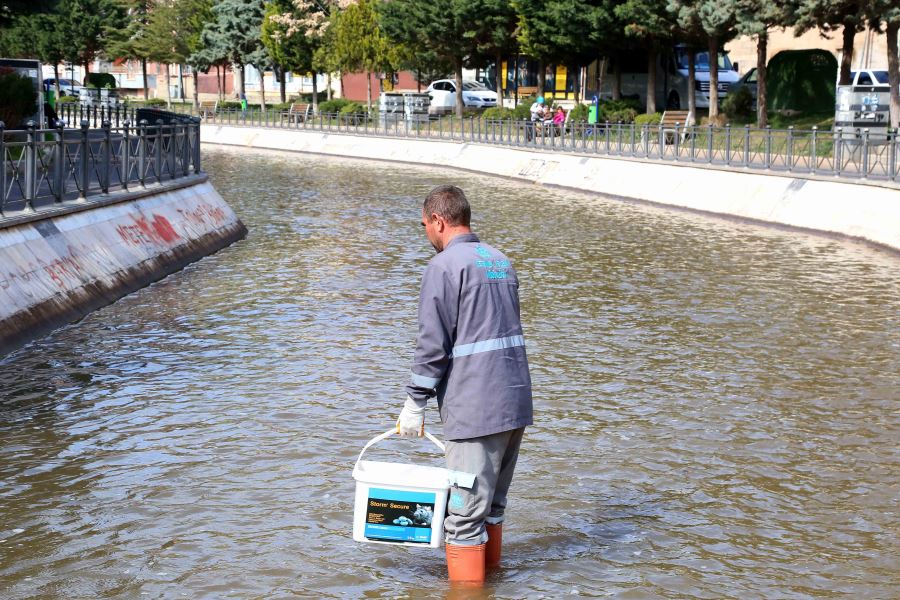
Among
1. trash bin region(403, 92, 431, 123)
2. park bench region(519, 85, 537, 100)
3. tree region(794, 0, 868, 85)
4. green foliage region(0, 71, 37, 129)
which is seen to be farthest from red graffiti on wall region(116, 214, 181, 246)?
park bench region(519, 85, 537, 100)

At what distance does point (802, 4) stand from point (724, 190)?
793 cm

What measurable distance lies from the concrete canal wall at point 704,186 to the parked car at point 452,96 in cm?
1219

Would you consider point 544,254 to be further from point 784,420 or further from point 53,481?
point 53,481

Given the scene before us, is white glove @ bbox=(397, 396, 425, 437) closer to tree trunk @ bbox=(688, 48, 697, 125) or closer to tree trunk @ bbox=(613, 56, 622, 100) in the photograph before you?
tree trunk @ bbox=(688, 48, 697, 125)

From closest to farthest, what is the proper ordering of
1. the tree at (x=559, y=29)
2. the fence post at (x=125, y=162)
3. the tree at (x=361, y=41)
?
the fence post at (x=125, y=162), the tree at (x=559, y=29), the tree at (x=361, y=41)

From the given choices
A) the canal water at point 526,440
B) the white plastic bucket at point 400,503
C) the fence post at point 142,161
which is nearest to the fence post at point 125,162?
the fence post at point 142,161

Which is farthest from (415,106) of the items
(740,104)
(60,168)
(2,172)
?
(2,172)

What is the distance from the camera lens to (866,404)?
1134cm

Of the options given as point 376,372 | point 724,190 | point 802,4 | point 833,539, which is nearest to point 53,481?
point 376,372

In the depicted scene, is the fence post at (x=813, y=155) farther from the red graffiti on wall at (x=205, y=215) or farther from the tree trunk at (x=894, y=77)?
the red graffiti on wall at (x=205, y=215)

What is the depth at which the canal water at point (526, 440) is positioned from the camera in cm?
744

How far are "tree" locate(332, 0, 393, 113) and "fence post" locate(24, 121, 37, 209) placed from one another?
5061 centimetres

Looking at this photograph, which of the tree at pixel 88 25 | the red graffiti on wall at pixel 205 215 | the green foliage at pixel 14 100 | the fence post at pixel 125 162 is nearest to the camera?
the fence post at pixel 125 162

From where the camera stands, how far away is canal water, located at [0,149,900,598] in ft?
24.4
